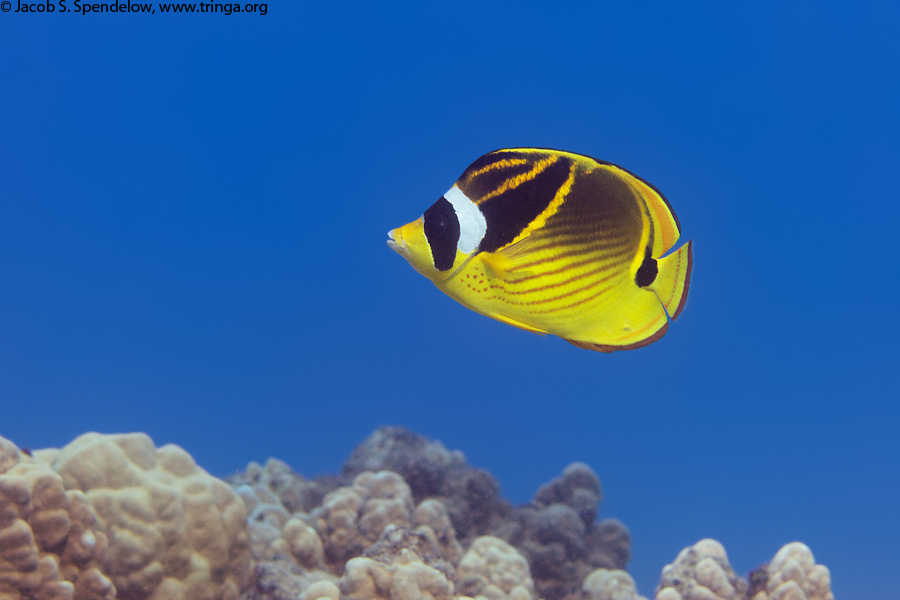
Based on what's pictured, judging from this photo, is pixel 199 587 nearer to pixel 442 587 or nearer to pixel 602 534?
pixel 442 587

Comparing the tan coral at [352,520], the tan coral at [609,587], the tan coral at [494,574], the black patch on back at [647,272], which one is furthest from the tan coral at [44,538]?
the tan coral at [609,587]

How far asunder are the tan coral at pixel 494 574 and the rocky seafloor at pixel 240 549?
1 cm

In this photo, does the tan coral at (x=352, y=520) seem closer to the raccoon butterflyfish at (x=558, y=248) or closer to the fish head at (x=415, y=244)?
the raccoon butterflyfish at (x=558, y=248)

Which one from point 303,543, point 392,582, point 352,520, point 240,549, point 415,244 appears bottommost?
point 392,582

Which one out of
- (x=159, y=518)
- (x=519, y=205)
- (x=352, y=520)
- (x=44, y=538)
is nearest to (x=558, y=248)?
(x=519, y=205)

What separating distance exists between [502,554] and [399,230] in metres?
4.92

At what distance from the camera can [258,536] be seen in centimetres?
540

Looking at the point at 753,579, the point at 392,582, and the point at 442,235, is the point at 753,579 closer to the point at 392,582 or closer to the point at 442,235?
the point at 392,582

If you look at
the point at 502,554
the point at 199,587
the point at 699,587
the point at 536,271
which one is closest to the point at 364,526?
the point at 502,554

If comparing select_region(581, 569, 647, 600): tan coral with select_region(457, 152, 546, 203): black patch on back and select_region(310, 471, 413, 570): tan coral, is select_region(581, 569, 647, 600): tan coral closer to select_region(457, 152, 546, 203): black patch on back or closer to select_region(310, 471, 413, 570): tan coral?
select_region(310, 471, 413, 570): tan coral

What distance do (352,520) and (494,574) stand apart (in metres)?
1.51

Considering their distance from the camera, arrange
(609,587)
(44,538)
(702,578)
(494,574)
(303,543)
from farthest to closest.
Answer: (609,587)
(303,543)
(494,574)
(702,578)
(44,538)

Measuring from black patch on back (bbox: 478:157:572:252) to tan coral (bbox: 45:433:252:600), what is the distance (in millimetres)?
3826

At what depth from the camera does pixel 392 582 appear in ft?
12.5
